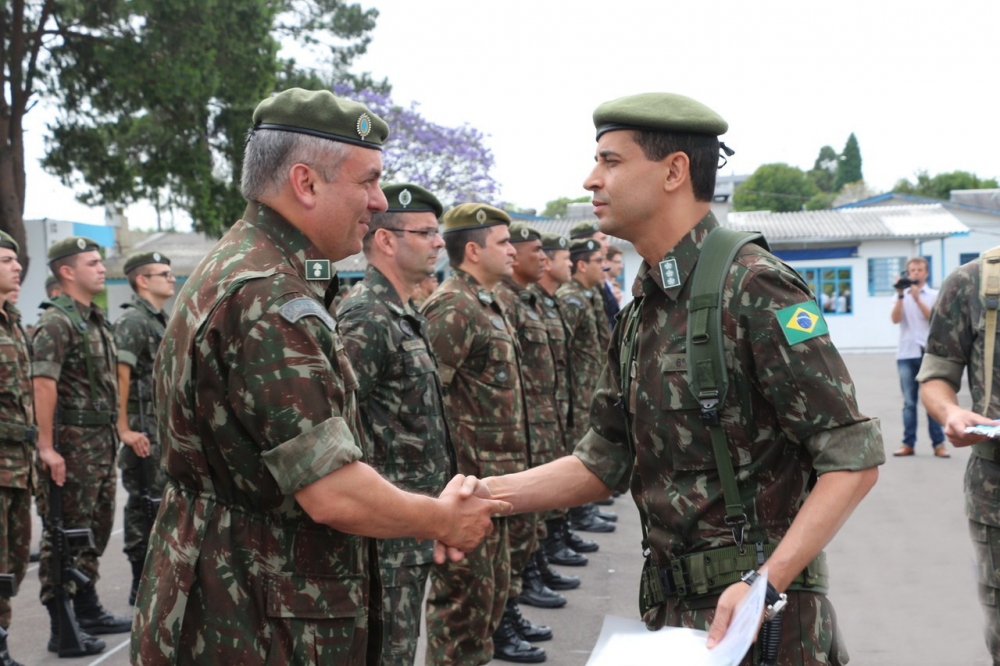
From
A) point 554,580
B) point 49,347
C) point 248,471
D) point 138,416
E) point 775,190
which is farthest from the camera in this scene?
point 775,190

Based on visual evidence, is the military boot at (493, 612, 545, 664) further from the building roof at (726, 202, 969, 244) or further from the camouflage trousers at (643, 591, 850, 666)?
the building roof at (726, 202, 969, 244)

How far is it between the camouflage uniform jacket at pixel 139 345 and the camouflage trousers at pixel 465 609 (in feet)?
9.97

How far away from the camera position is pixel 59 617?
5.89 m

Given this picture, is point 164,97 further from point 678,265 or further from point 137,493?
point 678,265

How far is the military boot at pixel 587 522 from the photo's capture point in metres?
9.42

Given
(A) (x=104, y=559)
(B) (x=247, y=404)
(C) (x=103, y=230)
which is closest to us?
(B) (x=247, y=404)

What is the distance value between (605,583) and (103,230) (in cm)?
2007

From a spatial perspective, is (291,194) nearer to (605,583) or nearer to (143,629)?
(143,629)

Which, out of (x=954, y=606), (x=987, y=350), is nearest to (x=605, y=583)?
(x=954, y=606)

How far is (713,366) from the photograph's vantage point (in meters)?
2.36

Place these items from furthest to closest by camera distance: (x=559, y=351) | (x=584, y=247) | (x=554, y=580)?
(x=584, y=247) → (x=559, y=351) → (x=554, y=580)

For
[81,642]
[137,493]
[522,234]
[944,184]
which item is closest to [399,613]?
[81,642]

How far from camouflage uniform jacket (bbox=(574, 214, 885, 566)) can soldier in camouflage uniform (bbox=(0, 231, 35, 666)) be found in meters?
4.13

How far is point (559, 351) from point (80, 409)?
3.91 metres
